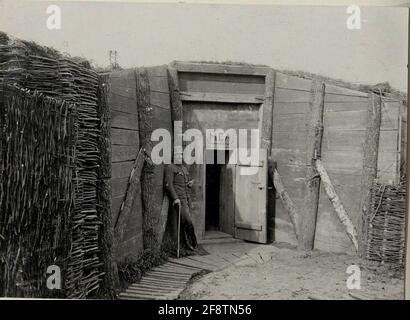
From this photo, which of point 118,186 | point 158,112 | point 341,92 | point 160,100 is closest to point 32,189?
point 118,186

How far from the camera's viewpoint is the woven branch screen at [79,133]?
398 cm

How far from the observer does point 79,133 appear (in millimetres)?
4082

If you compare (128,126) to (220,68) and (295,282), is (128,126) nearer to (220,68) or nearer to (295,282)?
(220,68)

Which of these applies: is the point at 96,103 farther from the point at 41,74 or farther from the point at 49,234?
the point at 49,234

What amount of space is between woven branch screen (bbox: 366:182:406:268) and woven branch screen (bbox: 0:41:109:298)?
288 centimetres

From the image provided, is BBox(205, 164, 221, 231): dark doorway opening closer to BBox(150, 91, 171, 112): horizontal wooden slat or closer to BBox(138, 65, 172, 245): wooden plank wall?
BBox(138, 65, 172, 245): wooden plank wall

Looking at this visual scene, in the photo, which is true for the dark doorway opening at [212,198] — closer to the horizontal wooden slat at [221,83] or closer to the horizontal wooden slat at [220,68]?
the horizontal wooden slat at [221,83]

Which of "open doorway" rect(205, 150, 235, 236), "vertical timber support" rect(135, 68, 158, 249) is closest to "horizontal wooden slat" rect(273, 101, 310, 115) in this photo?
"open doorway" rect(205, 150, 235, 236)

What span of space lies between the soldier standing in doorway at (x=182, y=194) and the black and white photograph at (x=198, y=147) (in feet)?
0.06

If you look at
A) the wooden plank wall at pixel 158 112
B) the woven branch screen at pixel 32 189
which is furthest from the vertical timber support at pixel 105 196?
the wooden plank wall at pixel 158 112

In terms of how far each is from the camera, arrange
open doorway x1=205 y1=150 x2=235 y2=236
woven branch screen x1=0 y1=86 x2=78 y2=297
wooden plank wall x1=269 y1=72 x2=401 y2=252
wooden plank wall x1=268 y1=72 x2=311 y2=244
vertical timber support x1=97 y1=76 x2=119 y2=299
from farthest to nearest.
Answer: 1. open doorway x1=205 y1=150 x2=235 y2=236
2. wooden plank wall x1=268 y1=72 x2=311 y2=244
3. wooden plank wall x1=269 y1=72 x2=401 y2=252
4. vertical timber support x1=97 y1=76 x2=119 y2=299
5. woven branch screen x1=0 y1=86 x2=78 y2=297

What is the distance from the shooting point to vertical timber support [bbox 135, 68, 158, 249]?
15.0ft
